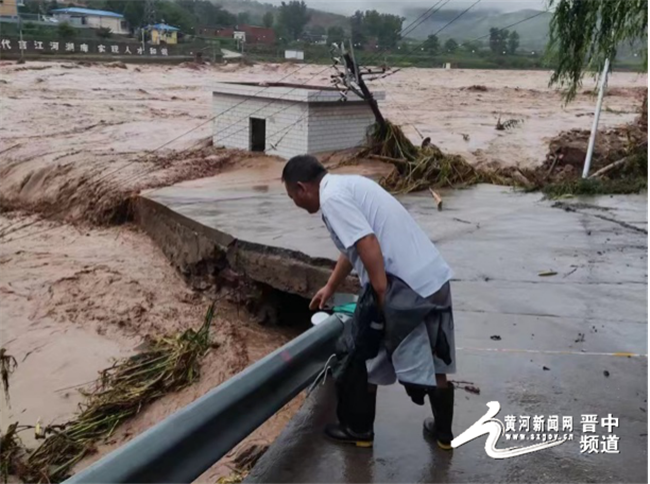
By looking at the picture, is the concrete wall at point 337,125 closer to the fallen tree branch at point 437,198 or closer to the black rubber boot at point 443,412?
the fallen tree branch at point 437,198

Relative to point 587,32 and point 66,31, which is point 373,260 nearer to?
point 587,32

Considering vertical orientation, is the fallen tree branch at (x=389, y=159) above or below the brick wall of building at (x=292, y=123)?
below

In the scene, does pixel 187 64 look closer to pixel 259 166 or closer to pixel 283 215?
pixel 259 166

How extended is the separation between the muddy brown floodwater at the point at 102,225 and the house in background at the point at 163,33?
18.2 m

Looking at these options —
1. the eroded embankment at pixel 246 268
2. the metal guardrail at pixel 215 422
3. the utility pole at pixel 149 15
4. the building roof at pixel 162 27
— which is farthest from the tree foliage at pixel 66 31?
the metal guardrail at pixel 215 422

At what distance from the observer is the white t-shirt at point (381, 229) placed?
3.29m

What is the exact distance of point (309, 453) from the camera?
12.1 ft

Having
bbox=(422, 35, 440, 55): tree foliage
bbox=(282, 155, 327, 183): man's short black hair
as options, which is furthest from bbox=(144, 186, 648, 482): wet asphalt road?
bbox=(422, 35, 440, 55): tree foliage

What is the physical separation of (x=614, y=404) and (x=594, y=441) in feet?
1.71

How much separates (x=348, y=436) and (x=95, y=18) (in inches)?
2124

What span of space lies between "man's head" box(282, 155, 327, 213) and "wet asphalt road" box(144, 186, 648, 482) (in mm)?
1282

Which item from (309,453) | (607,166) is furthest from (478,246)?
(607,166)

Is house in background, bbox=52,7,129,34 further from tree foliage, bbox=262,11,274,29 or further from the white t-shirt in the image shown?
the white t-shirt

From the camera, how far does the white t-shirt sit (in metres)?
3.29
